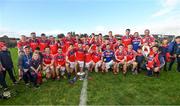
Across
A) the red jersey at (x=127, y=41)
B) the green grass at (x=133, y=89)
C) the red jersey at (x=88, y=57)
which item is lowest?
the green grass at (x=133, y=89)

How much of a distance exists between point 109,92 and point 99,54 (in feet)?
13.3

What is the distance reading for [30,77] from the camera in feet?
34.3

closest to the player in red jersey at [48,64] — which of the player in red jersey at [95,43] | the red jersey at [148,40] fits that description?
the player in red jersey at [95,43]

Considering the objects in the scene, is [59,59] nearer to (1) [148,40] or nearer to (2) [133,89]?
(2) [133,89]

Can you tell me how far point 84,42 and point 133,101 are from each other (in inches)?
272

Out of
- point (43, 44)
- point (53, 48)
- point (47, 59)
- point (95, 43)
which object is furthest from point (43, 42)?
point (95, 43)

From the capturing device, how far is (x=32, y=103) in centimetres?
815

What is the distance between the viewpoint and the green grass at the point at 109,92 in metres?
8.12

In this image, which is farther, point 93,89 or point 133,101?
point 93,89

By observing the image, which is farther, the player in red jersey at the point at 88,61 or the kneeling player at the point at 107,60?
the player in red jersey at the point at 88,61

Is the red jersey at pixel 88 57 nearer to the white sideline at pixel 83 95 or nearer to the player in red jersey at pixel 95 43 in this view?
the player in red jersey at pixel 95 43

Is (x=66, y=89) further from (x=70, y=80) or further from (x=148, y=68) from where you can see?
(x=148, y=68)

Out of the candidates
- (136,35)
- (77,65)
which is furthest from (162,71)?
(77,65)

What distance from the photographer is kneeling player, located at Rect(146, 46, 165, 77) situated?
11.7m
